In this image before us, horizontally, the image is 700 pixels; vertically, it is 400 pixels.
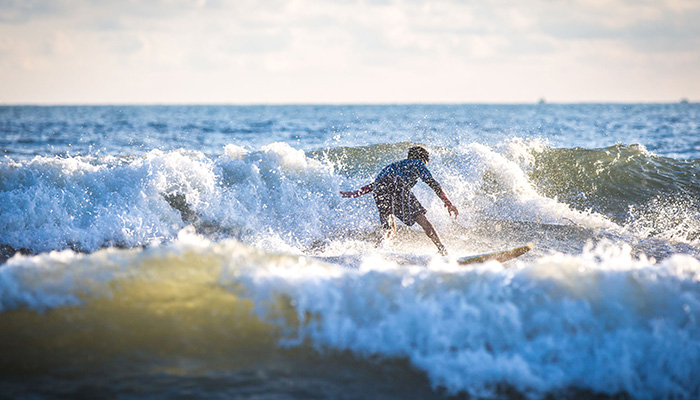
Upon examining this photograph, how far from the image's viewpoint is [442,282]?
448cm

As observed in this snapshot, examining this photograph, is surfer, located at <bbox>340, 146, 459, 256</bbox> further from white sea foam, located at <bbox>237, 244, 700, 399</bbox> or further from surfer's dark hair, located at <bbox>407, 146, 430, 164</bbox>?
white sea foam, located at <bbox>237, 244, 700, 399</bbox>

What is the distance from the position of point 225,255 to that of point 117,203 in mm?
5250

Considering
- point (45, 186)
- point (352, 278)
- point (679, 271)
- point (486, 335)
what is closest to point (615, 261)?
point (679, 271)

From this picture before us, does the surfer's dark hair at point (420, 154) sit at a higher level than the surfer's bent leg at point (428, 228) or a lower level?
higher

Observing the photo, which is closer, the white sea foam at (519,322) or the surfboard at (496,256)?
the white sea foam at (519,322)

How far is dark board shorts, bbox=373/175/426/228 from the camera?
7.62 metres

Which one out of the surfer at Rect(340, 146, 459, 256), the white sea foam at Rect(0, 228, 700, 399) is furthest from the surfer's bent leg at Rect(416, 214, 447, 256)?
the white sea foam at Rect(0, 228, 700, 399)

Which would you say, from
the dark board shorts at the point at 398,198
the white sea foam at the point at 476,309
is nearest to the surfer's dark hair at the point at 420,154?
the dark board shorts at the point at 398,198

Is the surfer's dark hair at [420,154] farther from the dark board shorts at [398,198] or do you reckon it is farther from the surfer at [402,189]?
the dark board shorts at [398,198]

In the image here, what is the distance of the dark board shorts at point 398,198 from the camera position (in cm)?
762

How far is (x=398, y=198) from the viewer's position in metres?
7.65

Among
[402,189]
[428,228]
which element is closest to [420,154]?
[402,189]

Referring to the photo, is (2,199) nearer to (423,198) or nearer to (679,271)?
(423,198)

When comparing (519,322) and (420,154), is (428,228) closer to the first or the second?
(420,154)
